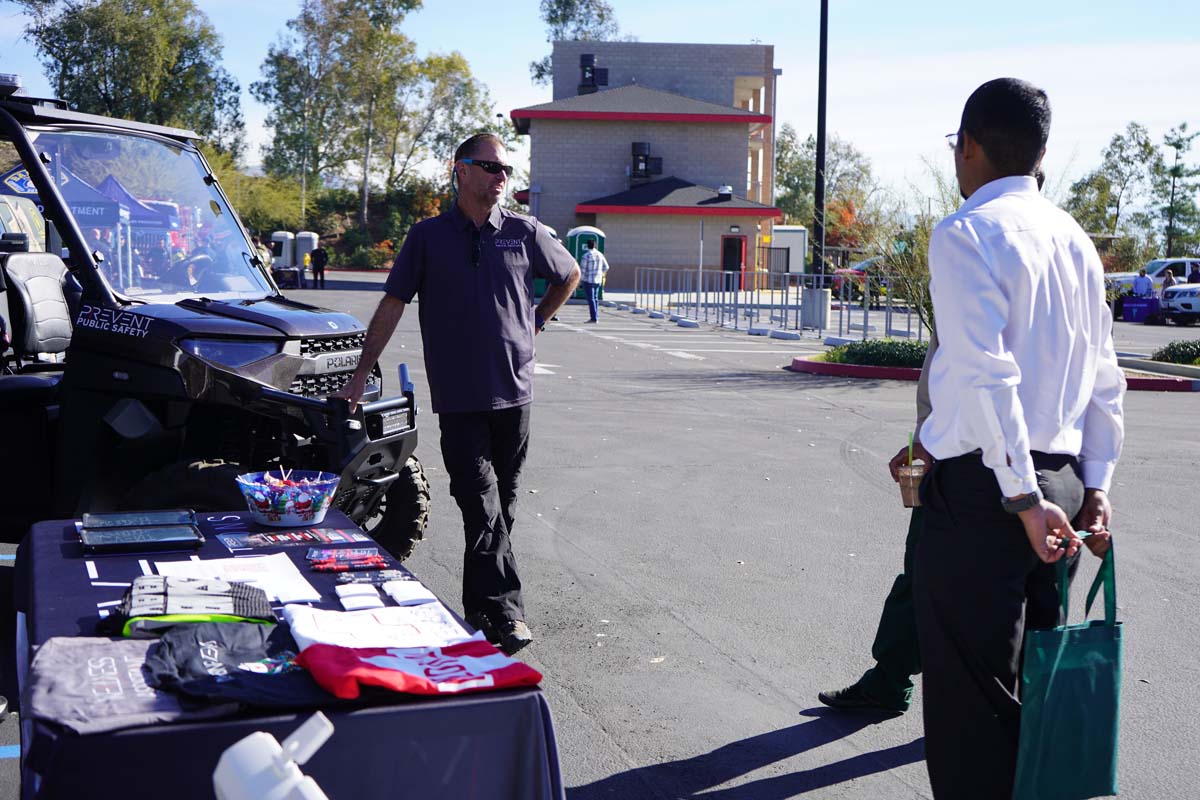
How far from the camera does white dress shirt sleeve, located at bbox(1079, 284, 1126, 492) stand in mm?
3232

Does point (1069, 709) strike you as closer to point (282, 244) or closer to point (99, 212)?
point (99, 212)

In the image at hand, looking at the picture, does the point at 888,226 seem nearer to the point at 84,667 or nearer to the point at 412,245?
the point at 412,245

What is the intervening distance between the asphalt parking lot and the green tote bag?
3.75 ft

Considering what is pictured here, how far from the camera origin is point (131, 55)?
210 feet

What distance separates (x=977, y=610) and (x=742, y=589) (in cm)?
364

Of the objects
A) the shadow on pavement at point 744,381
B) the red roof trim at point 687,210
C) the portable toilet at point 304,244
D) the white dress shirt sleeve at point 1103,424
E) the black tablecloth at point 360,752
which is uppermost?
the red roof trim at point 687,210

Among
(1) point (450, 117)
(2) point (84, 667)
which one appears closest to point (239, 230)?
(2) point (84, 667)

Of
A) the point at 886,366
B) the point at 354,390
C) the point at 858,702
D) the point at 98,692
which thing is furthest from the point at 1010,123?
the point at 886,366

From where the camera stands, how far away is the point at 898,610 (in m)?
4.64

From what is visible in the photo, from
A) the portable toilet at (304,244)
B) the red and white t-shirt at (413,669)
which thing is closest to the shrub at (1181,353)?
the red and white t-shirt at (413,669)

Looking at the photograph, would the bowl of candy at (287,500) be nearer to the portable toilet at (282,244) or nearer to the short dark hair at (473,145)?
the short dark hair at (473,145)

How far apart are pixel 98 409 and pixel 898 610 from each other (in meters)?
3.50

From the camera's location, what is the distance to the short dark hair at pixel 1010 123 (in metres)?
3.04

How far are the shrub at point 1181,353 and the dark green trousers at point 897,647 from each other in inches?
682
